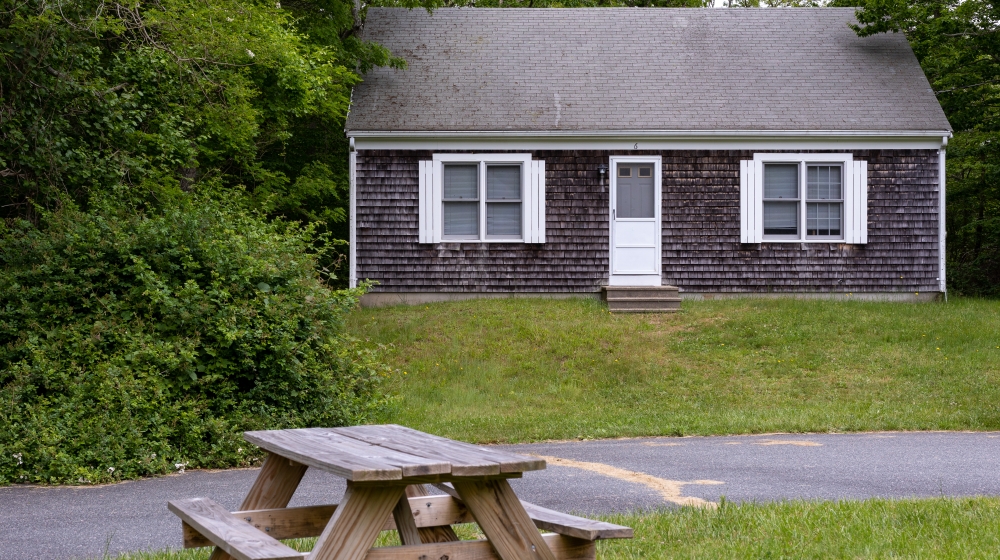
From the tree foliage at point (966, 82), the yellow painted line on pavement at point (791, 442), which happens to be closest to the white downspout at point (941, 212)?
the tree foliage at point (966, 82)

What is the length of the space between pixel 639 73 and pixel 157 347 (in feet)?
42.6

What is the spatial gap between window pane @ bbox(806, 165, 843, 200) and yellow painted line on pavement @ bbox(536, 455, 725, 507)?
11524 mm

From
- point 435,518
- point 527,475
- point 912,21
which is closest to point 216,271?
point 527,475

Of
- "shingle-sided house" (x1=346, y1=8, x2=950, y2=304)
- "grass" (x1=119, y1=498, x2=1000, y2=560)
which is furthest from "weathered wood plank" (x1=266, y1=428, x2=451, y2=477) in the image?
"shingle-sided house" (x1=346, y1=8, x2=950, y2=304)

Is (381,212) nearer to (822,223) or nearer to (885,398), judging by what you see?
(822,223)

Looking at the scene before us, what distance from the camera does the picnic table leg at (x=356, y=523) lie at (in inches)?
138

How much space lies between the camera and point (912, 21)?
20.9m

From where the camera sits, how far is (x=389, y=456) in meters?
3.75

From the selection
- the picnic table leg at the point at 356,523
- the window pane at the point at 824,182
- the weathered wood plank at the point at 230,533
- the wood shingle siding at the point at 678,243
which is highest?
the window pane at the point at 824,182

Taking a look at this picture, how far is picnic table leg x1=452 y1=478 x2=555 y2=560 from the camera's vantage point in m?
3.73

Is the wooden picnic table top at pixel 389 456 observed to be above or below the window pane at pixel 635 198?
below

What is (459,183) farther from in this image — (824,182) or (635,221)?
(824,182)

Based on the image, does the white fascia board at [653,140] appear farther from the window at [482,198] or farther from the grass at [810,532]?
the grass at [810,532]

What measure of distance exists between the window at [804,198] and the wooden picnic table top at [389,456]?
14.5m
